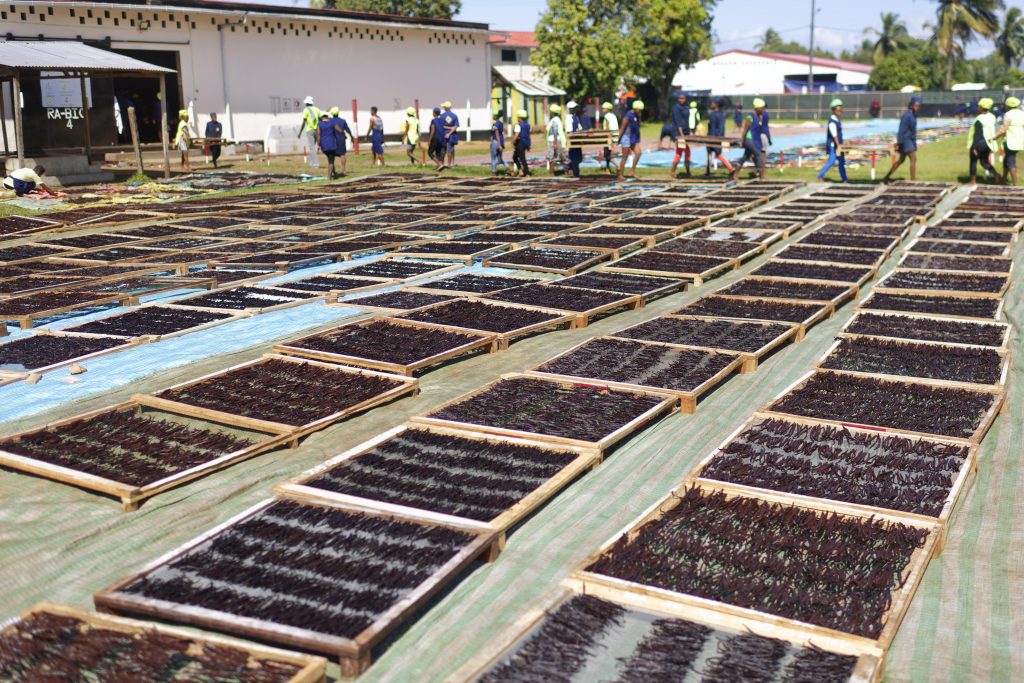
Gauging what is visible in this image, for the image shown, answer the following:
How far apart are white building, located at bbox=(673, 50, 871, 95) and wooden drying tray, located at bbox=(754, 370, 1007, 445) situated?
6757cm

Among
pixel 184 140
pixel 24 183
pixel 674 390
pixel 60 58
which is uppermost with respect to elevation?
pixel 60 58

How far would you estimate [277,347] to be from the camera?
6770 millimetres

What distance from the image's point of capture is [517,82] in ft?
125

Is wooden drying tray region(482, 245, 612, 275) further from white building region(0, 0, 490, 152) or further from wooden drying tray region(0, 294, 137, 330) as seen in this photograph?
white building region(0, 0, 490, 152)

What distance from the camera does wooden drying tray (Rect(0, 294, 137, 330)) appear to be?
7.81 m

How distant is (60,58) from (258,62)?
9023 millimetres

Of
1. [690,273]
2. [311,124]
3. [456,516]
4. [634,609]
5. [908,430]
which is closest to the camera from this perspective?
[634,609]

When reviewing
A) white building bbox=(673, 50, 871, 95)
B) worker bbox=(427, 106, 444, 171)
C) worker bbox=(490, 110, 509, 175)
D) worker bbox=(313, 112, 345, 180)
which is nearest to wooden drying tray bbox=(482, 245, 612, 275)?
worker bbox=(490, 110, 509, 175)

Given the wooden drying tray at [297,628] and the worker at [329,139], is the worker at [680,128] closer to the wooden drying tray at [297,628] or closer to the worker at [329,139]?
the worker at [329,139]

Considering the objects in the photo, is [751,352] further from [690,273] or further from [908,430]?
[690,273]

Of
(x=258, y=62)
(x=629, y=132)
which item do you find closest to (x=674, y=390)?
(x=629, y=132)

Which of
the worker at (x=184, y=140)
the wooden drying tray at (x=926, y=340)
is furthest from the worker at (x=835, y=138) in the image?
the worker at (x=184, y=140)

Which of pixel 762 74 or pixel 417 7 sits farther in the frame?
pixel 762 74

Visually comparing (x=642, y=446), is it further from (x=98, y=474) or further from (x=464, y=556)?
(x=98, y=474)
